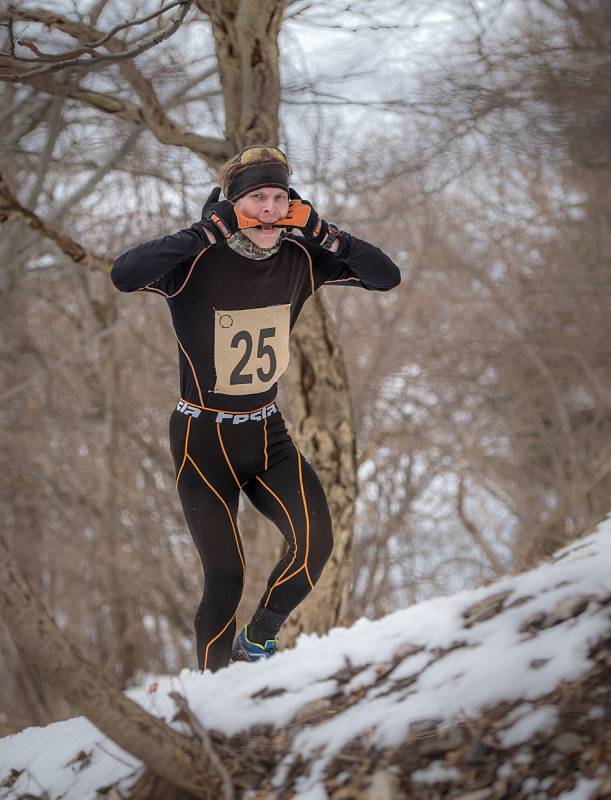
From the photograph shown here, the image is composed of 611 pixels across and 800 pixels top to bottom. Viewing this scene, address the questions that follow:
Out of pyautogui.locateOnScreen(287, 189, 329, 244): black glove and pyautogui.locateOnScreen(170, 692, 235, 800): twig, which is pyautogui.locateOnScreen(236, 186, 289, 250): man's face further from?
pyautogui.locateOnScreen(170, 692, 235, 800): twig

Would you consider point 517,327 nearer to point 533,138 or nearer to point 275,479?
point 533,138

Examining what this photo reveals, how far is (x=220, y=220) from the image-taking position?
287cm

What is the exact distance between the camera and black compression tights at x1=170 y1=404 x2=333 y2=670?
3.16 m

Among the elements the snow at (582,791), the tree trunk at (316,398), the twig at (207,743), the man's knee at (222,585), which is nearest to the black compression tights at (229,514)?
the man's knee at (222,585)

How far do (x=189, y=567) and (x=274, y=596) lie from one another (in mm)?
9683

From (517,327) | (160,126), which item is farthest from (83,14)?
(517,327)

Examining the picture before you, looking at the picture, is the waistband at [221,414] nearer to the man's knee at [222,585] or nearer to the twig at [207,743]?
the man's knee at [222,585]

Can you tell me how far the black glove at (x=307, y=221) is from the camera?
9.68 feet

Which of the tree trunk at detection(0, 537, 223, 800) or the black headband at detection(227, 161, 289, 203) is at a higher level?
the black headband at detection(227, 161, 289, 203)

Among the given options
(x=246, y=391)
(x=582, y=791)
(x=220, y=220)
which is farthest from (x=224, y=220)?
(x=582, y=791)

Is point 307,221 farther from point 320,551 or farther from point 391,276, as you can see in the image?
point 320,551

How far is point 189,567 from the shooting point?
12.6 metres

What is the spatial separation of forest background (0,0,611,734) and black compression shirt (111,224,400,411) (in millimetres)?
1779

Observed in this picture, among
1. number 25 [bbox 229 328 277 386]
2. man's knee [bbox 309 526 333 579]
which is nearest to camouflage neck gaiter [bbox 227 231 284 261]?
number 25 [bbox 229 328 277 386]
